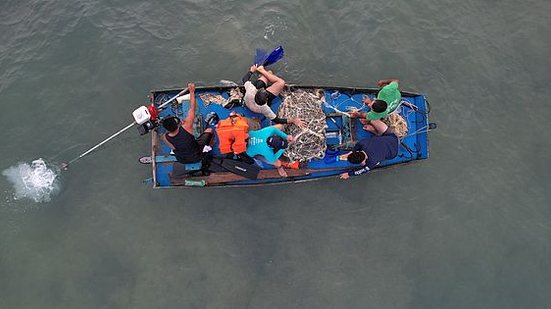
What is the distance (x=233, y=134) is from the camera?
8.50 meters

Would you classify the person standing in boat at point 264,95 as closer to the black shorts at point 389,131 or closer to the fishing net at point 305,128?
the fishing net at point 305,128

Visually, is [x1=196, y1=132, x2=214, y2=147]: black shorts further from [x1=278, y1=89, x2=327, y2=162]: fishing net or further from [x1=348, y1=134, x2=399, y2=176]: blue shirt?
[x1=348, y1=134, x2=399, y2=176]: blue shirt

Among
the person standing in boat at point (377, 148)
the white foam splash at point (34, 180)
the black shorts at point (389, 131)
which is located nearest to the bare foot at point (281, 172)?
the person standing in boat at point (377, 148)

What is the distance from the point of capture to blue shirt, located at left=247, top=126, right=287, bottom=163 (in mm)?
8398

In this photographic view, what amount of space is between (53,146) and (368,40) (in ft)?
29.9

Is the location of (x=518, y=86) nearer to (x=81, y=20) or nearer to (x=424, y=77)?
(x=424, y=77)

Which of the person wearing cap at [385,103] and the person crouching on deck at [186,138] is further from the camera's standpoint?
the person wearing cap at [385,103]

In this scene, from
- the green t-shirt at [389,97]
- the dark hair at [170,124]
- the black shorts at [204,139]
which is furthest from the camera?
the black shorts at [204,139]

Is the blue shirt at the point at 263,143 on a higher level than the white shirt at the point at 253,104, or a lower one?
lower

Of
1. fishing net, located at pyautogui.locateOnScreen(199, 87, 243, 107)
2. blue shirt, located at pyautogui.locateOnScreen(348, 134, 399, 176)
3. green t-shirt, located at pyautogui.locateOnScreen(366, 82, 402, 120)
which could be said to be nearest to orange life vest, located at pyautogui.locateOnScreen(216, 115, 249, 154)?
fishing net, located at pyautogui.locateOnScreen(199, 87, 243, 107)

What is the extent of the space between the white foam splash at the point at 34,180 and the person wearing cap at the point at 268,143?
565 centimetres

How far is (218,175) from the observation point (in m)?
9.59

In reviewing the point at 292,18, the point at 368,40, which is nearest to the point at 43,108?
the point at 292,18

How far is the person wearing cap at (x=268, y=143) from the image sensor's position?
26.9ft
